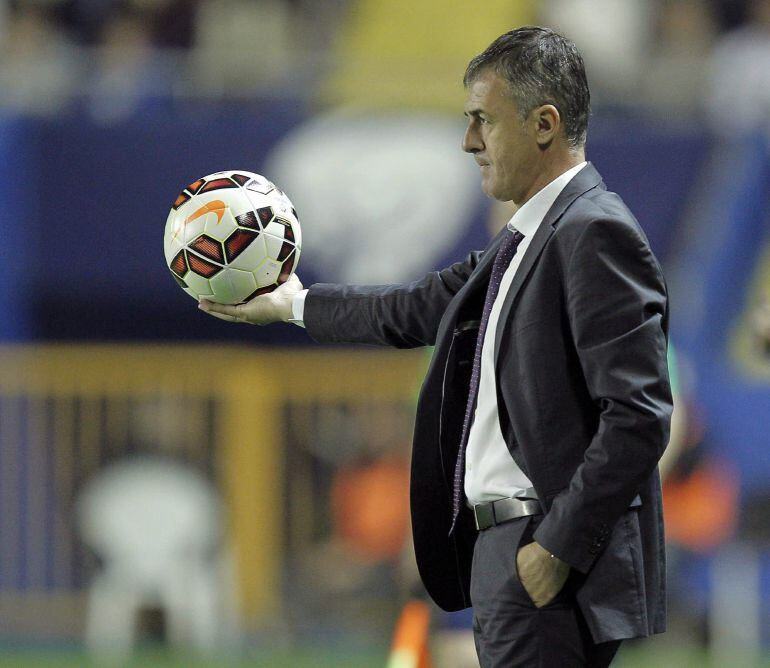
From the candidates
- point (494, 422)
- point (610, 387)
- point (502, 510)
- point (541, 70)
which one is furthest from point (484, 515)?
point (541, 70)

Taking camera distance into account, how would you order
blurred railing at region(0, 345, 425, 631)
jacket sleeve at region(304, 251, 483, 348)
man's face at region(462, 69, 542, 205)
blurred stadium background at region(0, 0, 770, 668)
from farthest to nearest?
blurred railing at region(0, 345, 425, 631)
blurred stadium background at region(0, 0, 770, 668)
jacket sleeve at region(304, 251, 483, 348)
man's face at region(462, 69, 542, 205)

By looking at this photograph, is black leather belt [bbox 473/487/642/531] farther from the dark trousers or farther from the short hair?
the short hair

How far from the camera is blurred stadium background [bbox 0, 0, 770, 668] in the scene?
32.7ft

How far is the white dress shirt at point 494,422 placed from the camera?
341cm

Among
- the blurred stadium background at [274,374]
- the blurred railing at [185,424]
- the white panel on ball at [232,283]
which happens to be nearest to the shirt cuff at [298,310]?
the white panel on ball at [232,283]

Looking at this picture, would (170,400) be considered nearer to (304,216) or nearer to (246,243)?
(304,216)

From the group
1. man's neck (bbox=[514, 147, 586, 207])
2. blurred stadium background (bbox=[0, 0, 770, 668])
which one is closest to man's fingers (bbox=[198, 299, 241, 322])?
man's neck (bbox=[514, 147, 586, 207])

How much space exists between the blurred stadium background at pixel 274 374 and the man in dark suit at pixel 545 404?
5899 millimetres

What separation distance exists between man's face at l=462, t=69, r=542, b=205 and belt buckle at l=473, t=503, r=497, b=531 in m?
0.68

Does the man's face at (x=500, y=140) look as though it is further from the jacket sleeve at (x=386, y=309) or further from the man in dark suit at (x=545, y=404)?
the jacket sleeve at (x=386, y=309)

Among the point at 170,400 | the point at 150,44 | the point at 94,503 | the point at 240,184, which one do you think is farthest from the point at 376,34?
the point at 240,184

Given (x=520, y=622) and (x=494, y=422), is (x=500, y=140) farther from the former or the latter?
(x=520, y=622)

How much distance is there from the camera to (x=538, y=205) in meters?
3.52

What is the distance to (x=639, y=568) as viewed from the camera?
3324 mm
